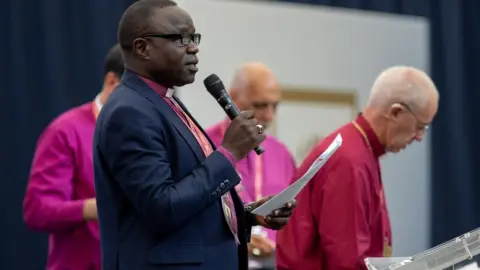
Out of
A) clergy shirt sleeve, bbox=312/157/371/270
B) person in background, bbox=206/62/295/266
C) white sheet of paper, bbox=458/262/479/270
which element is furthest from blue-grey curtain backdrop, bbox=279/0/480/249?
white sheet of paper, bbox=458/262/479/270

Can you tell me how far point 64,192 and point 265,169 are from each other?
2.49ft

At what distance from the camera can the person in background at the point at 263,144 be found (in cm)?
320

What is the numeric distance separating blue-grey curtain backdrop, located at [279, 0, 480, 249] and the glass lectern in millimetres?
3034

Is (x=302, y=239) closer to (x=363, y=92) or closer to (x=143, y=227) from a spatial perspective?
(x=143, y=227)

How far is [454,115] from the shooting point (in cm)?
490

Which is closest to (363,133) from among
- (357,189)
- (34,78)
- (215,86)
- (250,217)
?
(357,189)

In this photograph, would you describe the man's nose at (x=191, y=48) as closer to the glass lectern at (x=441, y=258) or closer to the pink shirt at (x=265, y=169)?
the glass lectern at (x=441, y=258)

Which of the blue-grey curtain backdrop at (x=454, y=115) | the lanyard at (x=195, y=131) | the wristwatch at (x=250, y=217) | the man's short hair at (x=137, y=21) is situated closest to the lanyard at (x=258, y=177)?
the wristwatch at (x=250, y=217)

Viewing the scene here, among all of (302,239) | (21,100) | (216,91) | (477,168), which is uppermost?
(216,91)

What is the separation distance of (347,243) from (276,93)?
1.17m

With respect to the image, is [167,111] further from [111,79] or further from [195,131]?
[111,79]

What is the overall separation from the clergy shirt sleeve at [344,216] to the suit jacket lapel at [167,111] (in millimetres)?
629

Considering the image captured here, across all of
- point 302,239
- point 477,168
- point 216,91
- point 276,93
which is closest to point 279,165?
point 276,93

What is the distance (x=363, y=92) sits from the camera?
13.7 feet
